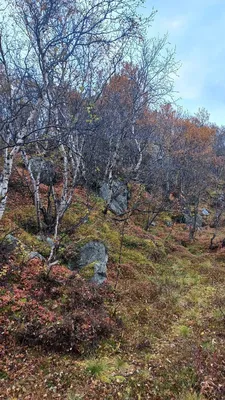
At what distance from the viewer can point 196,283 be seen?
11406 millimetres

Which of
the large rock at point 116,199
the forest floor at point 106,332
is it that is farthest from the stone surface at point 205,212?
the forest floor at point 106,332

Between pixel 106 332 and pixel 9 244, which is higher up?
pixel 9 244

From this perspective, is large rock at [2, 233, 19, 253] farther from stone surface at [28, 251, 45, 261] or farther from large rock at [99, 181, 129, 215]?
large rock at [99, 181, 129, 215]

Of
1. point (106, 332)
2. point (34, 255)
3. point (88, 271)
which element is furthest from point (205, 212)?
point (106, 332)

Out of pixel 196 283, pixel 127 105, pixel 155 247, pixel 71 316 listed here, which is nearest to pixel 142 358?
pixel 71 316

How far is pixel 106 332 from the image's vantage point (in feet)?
21.3

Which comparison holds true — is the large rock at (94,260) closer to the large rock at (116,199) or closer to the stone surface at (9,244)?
the stone surface at (9,244)

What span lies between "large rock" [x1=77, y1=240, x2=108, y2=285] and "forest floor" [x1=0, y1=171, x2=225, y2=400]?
1.50 feet

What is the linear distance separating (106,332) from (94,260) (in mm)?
3618

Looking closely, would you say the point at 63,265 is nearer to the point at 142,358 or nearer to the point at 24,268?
the point at 24,268

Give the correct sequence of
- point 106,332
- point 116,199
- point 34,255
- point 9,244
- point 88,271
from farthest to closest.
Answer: point 116,199, point 88,271, point 34,255, point 9,244, point 106,332

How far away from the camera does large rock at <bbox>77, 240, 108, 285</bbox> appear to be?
9.16 meters

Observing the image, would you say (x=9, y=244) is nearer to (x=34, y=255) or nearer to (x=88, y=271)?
(x=34, y=255)

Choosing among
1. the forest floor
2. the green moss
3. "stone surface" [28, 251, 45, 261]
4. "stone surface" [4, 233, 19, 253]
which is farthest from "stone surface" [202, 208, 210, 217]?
"stone surface" [4, 233, 19, 253]
